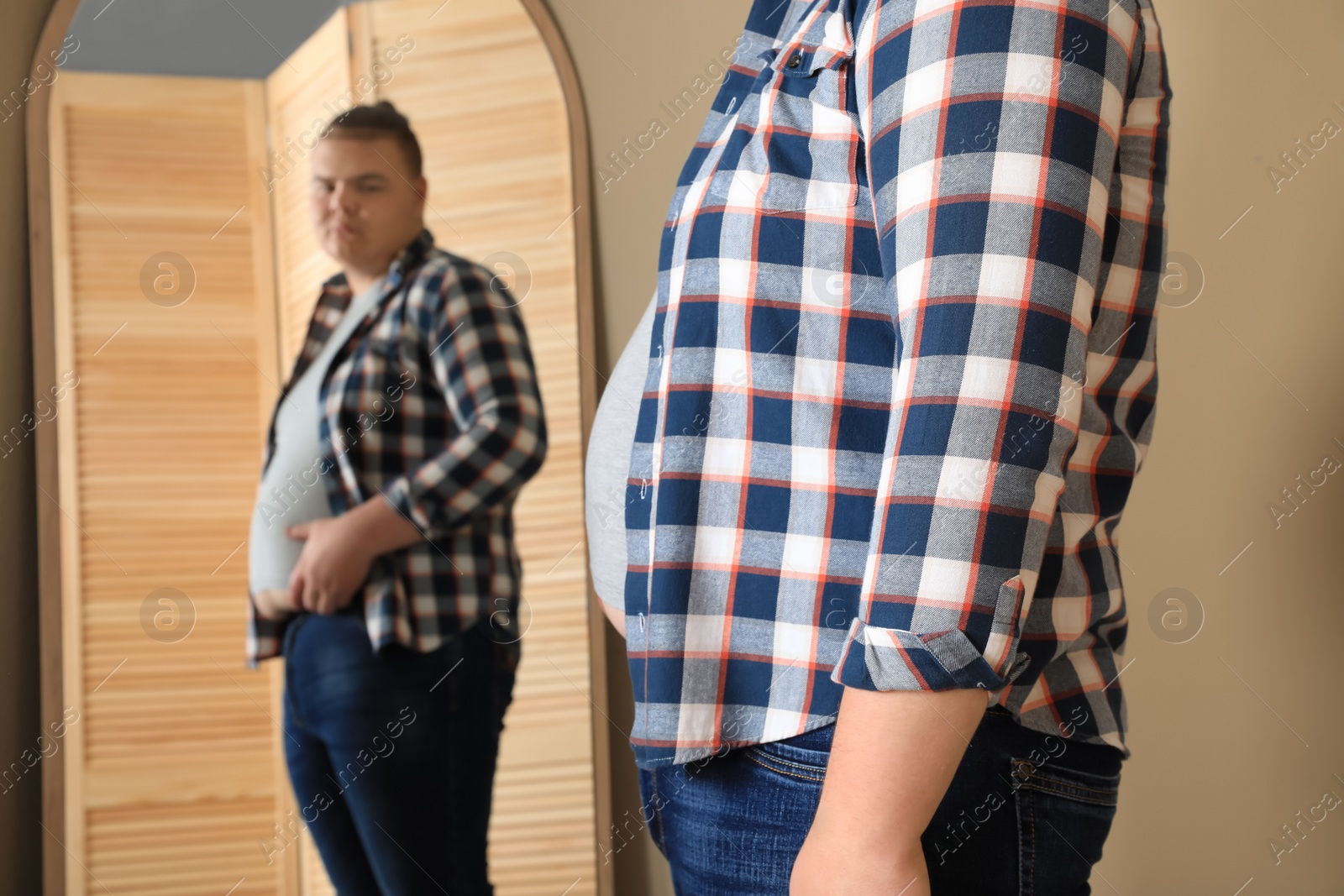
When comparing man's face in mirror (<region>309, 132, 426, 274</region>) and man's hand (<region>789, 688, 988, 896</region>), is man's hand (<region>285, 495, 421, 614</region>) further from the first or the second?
man's hand (<region>789, 688, 988, 896</region>)

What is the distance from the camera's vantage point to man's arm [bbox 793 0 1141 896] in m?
0.38

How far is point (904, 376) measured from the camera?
41 cm

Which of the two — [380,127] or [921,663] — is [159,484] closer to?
[380,127]

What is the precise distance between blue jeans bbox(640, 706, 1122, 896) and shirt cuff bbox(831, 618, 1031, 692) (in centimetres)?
8

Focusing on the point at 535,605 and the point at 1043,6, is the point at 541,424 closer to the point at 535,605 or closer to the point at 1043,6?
the point at 535,605

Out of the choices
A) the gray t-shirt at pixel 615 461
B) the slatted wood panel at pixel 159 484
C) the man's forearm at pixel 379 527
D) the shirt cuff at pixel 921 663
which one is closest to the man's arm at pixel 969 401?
the shirt cuff at pixel 921 663

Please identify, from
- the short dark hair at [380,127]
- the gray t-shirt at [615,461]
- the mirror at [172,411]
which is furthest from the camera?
the short dark hair at [380,127]

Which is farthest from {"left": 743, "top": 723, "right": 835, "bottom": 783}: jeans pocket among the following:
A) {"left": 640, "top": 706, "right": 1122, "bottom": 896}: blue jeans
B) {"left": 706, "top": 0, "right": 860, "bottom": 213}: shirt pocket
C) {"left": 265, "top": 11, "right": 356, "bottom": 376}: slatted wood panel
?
{"left": 265, "top": 11, "right": 356, "bottom": 376}: slatted wood panel

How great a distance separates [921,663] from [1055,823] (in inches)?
6.4

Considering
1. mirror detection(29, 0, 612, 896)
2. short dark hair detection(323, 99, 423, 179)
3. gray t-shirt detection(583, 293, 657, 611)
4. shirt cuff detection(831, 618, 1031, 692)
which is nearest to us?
shirt cuff detection(831, 618, 1031, 692)

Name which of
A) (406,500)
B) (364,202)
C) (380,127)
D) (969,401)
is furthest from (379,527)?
(969,401)

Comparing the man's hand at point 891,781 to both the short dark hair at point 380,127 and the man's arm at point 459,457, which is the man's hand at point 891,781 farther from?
the short dark hair at point 380,127

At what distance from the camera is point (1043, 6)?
1.29 ft

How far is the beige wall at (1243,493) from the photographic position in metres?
1.23
